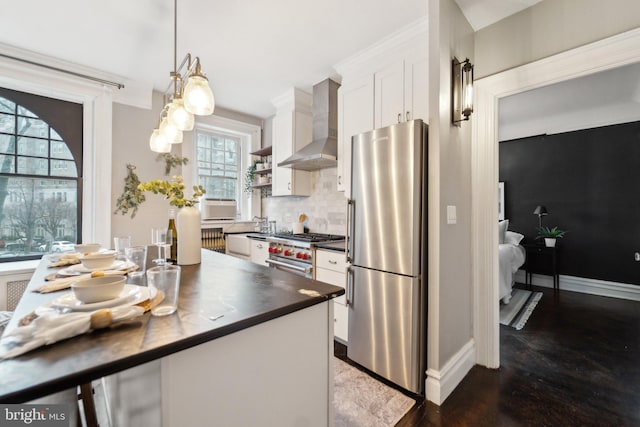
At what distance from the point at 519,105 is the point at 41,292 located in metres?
5.25

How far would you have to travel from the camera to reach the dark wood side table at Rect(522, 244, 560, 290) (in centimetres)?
429

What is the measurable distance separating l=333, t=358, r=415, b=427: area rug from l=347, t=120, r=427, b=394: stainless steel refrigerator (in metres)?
0.08

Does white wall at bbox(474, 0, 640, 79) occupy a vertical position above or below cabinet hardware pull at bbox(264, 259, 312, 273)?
above

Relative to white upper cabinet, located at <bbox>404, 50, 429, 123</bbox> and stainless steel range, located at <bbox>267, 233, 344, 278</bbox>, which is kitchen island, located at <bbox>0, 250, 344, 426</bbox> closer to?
stainless steel range, located at <bbox>267, 233, 344, 278</bbox>

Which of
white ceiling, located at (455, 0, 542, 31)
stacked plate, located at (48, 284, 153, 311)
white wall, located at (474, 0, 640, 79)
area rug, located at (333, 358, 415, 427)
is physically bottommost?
area rug, located at (333, 358, 415, 427)

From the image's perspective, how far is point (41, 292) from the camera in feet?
3.61

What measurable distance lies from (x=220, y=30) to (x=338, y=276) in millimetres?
2332

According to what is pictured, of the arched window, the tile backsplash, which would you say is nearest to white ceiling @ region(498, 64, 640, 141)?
the tile backsplash

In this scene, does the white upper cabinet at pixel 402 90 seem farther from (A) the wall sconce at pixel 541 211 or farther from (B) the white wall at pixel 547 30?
(A) the wall sconce at pixel 541 211

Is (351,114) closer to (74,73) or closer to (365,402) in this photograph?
(365,402)

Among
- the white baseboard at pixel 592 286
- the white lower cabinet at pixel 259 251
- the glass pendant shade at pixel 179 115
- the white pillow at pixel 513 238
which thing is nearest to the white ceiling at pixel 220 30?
the glass pendant shade at pixel 179 115

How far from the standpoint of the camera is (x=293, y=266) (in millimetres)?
2900

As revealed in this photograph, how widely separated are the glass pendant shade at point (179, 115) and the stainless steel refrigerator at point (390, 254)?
3.91 ft

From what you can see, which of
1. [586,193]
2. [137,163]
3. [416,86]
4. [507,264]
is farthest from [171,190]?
[586,193]
